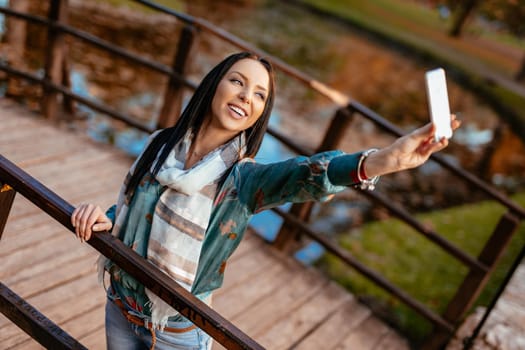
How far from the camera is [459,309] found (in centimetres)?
302

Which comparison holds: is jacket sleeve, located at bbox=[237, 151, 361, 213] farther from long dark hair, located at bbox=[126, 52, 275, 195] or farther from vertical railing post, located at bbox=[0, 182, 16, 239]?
vertical railing post, located at bbox=[0, 182, 16, 239]

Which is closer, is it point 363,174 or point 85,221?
point 363,174

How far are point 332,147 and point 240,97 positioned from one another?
191 centimetres

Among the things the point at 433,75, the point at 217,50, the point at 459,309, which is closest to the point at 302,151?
the point at 459,309

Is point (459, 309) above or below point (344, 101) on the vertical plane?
below

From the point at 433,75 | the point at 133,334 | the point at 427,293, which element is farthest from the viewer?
the point at 427,293

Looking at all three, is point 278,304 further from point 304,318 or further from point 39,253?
point 39,253

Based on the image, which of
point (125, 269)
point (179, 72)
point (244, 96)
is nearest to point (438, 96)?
point (244, 96)

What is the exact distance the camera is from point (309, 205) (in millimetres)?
3402

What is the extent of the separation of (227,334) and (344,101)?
2.01 meters

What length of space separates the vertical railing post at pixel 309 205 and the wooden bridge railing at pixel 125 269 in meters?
1.95

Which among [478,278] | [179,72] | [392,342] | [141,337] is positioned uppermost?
[179,72]

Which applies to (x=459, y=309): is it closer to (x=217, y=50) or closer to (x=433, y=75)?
(x=433, y=75)

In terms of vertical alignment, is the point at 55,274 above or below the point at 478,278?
below
